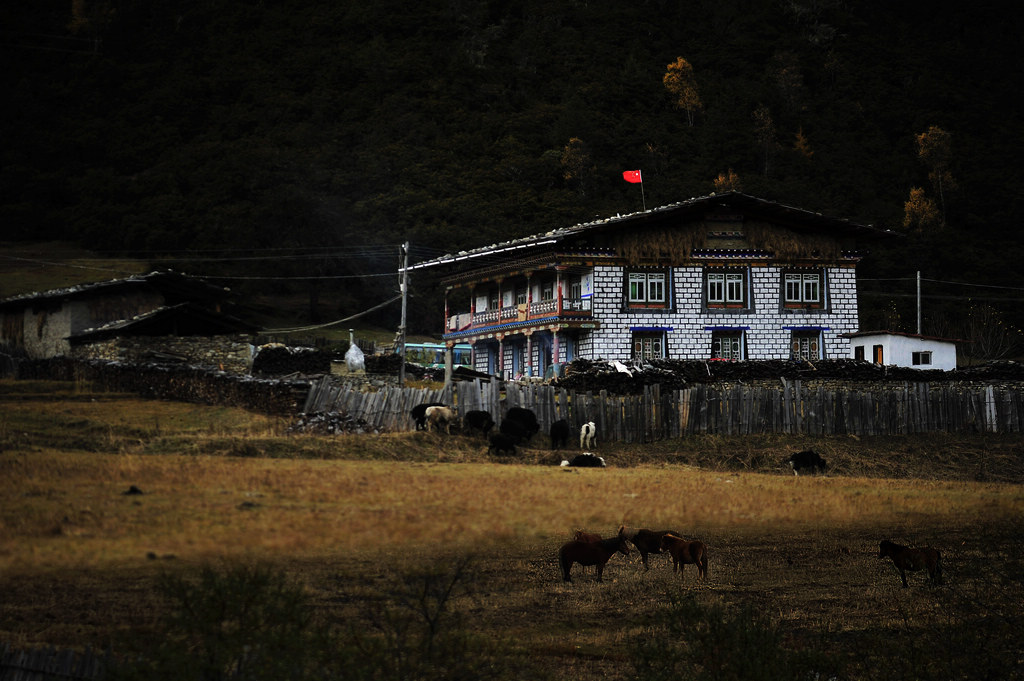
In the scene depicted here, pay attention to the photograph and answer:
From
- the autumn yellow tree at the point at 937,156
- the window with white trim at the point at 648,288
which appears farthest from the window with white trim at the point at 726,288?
the autumn yellow tree at the point at 937,156

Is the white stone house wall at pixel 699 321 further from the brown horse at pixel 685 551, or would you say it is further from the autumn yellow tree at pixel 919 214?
the autumn yellow tree at pixel 919 214

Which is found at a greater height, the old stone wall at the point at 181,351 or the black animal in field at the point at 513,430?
the old stone wall at the point at 181,351

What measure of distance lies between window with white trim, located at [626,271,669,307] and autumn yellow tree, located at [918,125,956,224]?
88690 mm

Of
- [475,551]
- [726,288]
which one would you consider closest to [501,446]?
[475,551]

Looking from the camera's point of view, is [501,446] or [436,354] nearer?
[501,446]

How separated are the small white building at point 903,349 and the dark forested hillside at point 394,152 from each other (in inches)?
857

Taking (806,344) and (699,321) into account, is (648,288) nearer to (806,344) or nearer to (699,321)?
(699,321)

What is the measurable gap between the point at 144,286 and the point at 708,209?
2909cm

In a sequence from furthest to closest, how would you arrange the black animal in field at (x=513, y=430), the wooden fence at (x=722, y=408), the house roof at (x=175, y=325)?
the house roof at (x=175, y=325)
the wooden fence at (x=722, y=408)
the black animal in field at (x=513, y=430)

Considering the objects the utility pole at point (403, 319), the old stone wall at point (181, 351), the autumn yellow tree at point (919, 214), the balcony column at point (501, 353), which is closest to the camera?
the old stone wall at point (181, 351)

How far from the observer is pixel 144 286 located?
52188 millimetres

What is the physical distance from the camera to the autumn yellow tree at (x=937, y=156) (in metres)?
137

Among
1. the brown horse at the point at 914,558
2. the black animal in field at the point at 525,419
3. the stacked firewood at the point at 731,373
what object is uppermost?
the stacked firewood at the point at 731,373

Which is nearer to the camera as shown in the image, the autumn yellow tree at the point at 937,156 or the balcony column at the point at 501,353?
the balcony column at the point at 501,353
